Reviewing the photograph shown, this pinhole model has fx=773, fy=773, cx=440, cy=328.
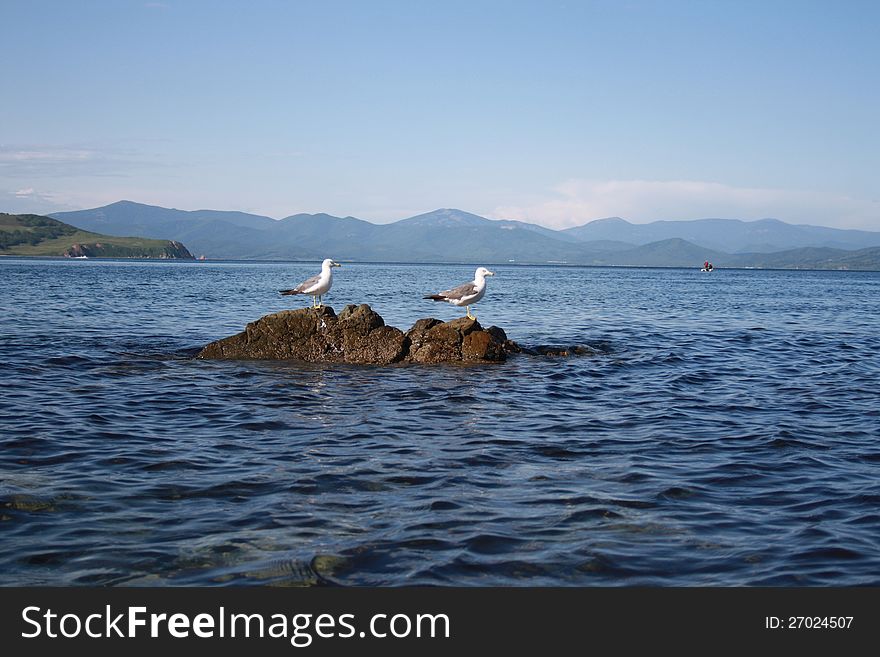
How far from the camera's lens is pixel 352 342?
1930 centimetres

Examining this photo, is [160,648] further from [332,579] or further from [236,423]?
[236,423]

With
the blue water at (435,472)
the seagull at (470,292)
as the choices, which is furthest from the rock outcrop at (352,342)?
the seagull at (470,292)

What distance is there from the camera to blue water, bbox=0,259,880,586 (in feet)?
21.6

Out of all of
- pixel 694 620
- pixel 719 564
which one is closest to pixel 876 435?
pixel 719 564

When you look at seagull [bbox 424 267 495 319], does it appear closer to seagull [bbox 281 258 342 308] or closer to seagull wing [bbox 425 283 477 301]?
seagull wing [bbox 425 283 477 301]

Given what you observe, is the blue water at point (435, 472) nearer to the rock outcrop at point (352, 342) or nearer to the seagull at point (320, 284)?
the rock outcrop at point (352, 342)

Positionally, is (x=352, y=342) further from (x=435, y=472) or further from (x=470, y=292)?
(x=435, y=472)

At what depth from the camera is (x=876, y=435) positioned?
11578mm

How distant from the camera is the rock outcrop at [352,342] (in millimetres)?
19156

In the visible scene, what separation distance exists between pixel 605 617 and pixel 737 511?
10.0 ft

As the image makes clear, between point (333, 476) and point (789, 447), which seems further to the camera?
point (789, 447)

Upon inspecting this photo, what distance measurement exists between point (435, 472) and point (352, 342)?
10258 mm

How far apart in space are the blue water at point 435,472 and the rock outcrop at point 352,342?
969 millimetres

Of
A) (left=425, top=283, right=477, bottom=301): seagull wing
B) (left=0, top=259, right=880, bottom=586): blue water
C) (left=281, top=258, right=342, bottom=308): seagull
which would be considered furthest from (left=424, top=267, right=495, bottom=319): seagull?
(left=281, top=258, right=342, bottom=308): seagull
